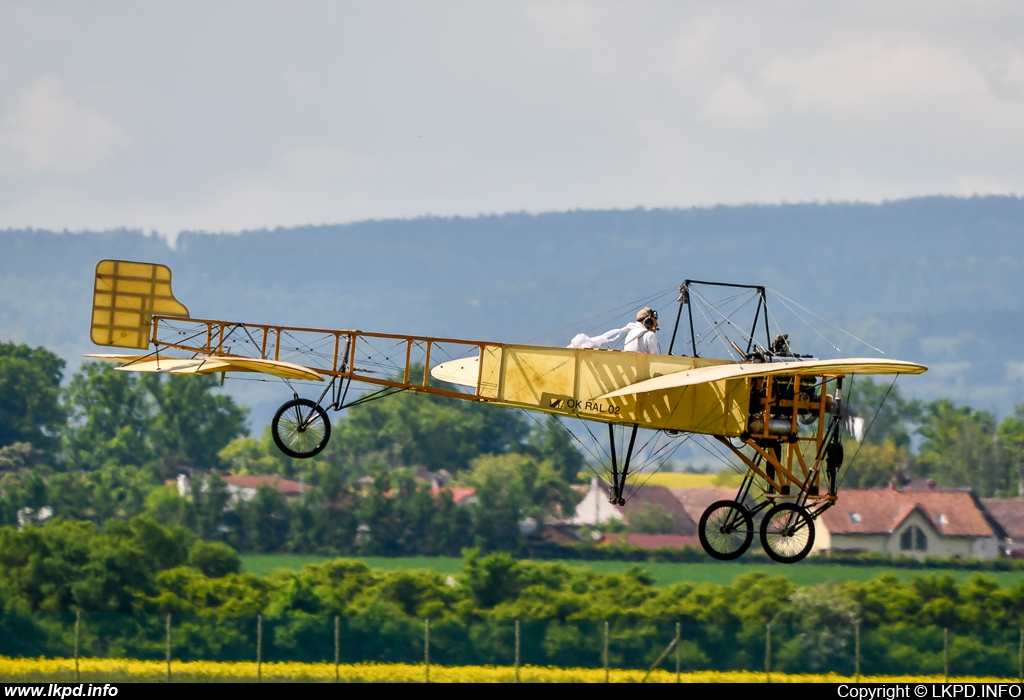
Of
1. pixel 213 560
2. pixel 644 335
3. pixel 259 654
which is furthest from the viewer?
pixel 213 560

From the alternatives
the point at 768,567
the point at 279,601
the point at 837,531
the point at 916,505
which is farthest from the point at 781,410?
the point at 916,505

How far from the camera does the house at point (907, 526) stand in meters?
89.6

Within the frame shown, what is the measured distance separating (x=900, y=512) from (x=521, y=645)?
51.4 metres

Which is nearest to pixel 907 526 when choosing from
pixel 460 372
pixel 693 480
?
pixel 693 480

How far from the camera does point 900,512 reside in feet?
309

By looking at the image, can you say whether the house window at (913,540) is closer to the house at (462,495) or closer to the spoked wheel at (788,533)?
the house at (462,495)

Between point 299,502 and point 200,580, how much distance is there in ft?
125

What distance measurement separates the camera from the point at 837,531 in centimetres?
8981

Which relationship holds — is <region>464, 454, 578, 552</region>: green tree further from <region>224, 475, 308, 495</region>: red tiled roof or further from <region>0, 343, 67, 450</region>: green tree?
<region>0, 343, 67, 450</region>: green tree

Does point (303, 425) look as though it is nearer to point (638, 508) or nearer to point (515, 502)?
point (638, 508)

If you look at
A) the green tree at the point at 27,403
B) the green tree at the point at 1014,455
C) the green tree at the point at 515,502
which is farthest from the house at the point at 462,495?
the green tree at the point at 1014,455

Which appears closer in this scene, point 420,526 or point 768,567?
point 768,567

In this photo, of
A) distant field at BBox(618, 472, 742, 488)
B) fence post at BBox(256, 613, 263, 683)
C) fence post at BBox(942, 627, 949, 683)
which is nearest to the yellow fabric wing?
fence post at BBox(256, 613, 263, 683)

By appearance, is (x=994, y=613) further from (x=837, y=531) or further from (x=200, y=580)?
(x=200, y=580)
